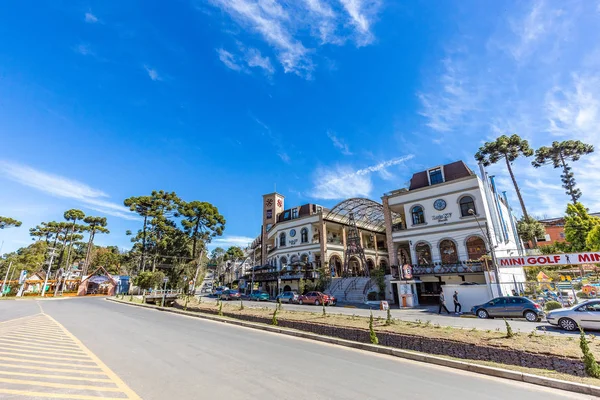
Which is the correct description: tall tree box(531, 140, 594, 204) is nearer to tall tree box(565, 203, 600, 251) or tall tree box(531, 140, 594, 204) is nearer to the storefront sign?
tall tree box(565, 203, 600, 251)

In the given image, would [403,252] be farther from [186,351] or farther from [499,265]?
[186,351]

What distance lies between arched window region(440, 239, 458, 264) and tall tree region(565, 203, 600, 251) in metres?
22.8

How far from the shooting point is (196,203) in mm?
51875

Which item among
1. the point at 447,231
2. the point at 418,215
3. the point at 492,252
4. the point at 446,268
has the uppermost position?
the point at 418,215

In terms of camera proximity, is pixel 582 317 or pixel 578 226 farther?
pixel 578 226

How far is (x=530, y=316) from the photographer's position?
51.0 ft

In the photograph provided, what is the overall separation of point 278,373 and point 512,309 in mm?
16291

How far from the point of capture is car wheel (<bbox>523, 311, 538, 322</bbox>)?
50.5ft

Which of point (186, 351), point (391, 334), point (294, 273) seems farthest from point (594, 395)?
point (294, 273)

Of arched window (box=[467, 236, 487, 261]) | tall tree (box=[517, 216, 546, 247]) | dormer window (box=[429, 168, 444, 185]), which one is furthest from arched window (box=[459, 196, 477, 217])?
tall tree (box=[517, 216, 546, 247])

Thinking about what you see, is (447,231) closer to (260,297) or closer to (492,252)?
(492,252)

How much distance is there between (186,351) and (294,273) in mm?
30065

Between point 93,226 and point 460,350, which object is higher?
point 93,226

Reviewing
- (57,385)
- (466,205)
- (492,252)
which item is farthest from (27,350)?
(466,205)
